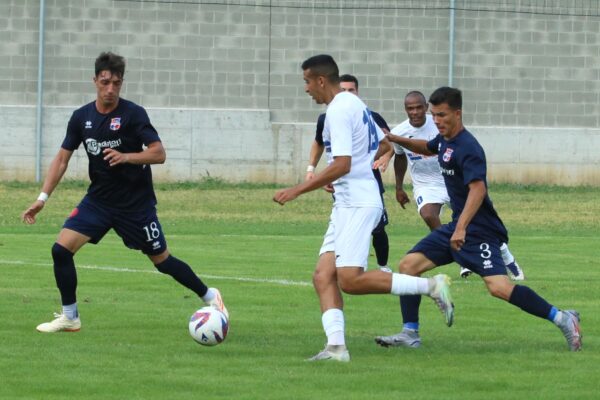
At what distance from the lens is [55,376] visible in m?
8.82

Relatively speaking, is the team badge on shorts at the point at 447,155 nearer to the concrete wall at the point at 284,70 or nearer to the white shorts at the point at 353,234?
the white shorts at the point at 353,234

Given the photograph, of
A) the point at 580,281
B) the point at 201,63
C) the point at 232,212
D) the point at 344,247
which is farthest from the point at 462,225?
the point at 201,63

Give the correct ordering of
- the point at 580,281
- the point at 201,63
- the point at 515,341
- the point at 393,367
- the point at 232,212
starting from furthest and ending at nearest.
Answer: the point at 201,63 → the point at 232,212 → the point at 580,281 → the point at 515,341 → the point at 393,367

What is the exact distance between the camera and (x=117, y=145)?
429 inches

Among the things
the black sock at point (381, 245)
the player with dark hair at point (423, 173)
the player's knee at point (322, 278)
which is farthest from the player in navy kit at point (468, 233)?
the black sock at point (381, 245)

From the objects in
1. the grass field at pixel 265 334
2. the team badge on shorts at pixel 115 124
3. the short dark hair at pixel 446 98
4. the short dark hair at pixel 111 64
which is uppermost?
the short dark hair at pixel 111 64

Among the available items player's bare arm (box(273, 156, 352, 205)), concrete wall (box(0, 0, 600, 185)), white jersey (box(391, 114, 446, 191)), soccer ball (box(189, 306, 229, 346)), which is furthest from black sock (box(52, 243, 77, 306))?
concrete wall (box(0, 0, 600, 185))

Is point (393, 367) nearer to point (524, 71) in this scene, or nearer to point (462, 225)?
point (462, 225)

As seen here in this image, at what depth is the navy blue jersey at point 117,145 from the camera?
10914 mm

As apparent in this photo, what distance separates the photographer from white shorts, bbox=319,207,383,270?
9.48 meters

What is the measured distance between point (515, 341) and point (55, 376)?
360 cm

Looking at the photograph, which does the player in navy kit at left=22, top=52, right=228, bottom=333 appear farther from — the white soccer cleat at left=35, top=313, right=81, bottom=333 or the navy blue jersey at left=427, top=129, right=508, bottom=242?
the navy blue jersey at left=427, top=129, right=508, bottom=242

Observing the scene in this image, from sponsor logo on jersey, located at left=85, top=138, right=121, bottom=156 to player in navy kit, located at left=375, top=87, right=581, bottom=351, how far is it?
246 cm

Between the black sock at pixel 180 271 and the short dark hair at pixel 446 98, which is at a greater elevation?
the short dark hair at pixel 446 98
